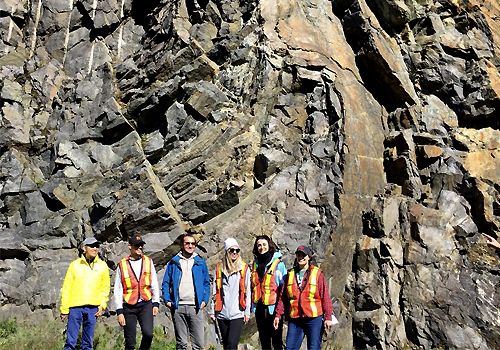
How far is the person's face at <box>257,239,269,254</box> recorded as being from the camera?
7594 millimetres

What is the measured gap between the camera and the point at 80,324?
769 centimetres

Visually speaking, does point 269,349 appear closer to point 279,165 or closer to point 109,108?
point 279,165

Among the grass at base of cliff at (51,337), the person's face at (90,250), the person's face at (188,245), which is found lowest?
the grass at base of cliff at (51,337)

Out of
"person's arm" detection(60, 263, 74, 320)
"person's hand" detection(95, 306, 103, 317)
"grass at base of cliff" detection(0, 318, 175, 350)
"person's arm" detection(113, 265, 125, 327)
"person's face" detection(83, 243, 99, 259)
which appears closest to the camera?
"person's arm" detection(113, 265, 125, 327)

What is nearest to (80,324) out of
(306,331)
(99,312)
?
(99,312)

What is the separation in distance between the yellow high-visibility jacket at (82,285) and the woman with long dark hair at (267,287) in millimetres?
2826

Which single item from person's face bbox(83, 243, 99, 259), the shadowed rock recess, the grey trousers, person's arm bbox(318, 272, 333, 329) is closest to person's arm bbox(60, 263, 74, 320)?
person's face bbox(83, 243, 99, 259)

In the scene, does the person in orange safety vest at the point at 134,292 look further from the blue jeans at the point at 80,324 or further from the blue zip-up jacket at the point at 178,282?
the blue jeans at the point at 80,324

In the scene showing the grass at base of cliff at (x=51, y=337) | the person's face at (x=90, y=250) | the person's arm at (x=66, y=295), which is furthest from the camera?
the grass at base of cliff at (x=51, y=337)

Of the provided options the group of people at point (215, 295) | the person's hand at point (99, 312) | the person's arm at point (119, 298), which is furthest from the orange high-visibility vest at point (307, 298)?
the person's hand at point (99, 312)

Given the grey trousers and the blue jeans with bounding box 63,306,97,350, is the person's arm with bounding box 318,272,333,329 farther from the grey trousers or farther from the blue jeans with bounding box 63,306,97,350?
the blue jeans with bounding box 63,306,97,350

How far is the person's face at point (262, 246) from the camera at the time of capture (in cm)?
759

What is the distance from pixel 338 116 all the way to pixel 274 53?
11.0ft

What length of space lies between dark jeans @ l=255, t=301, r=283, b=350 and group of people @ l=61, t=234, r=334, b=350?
2 cm
